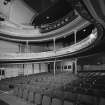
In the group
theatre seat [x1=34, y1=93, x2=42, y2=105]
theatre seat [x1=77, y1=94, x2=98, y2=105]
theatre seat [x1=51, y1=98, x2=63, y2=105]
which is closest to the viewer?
theatre seat [x1=77, y1=94, x2=98, y2=105]

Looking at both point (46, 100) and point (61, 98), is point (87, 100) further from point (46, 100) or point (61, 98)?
point (46, 100)

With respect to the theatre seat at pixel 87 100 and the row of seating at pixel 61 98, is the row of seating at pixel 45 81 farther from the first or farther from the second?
the theatre seat at pixel 87 100

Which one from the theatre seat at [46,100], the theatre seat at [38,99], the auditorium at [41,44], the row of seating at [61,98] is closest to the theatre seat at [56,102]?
the row of seating at [61,98]

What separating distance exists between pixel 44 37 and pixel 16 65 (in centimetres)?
581

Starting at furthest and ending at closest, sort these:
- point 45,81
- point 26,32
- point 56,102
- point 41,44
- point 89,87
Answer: point 41,44 → point 26,32 → point 45,81 → point 89,87 → point 56,102

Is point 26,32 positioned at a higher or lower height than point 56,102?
higher

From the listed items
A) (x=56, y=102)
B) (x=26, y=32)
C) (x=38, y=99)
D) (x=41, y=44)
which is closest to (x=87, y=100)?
A: (x=56, y=102)

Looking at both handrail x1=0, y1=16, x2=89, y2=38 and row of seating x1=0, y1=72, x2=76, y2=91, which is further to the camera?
handrail x1=0, y1=16, x2=89, y2=38

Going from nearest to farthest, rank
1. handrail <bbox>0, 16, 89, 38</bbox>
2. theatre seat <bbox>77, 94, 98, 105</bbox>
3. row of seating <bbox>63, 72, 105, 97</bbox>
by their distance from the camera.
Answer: theatre seat <bbox>77, 94, 98, 105</bbox> < row of seating <bbox>63, 72, 105, 97</bbox> < handrail <bbox>0, 16, 89, 38</bbox>

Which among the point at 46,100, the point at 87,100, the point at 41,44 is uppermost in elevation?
the point at 41,44

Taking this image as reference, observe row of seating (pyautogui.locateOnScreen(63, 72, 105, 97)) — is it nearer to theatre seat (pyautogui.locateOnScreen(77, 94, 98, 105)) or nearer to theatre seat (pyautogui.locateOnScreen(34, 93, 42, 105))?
theatre seat (pyautogui.locateOnScreen(77, 94, 98, 105))

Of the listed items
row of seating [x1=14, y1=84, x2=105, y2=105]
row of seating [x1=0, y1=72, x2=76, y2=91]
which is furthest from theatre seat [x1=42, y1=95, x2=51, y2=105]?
row of seating [x1=0, y1=72, x2=76, y2=91]

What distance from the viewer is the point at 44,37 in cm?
1784

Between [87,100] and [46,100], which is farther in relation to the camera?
[46,100]
